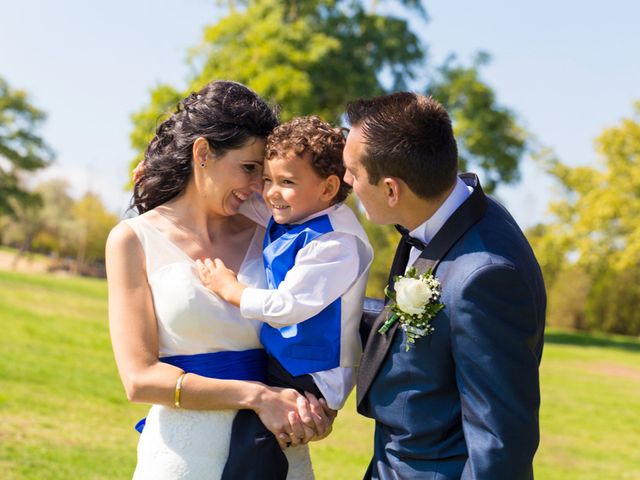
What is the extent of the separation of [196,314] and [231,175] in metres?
0.64

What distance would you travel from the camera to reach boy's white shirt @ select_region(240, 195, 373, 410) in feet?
11.2

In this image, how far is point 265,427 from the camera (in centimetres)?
352

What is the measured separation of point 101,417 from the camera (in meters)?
12.0

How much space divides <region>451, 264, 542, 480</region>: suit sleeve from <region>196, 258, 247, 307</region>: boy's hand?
3.43 ft

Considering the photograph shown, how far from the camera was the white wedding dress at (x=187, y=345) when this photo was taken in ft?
11.7

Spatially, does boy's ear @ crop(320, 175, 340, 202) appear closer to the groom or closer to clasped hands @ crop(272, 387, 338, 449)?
the groom

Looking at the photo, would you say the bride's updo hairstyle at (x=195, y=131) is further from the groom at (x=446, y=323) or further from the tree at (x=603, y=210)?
the tree at (x=603, y=210)

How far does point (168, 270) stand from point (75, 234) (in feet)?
243

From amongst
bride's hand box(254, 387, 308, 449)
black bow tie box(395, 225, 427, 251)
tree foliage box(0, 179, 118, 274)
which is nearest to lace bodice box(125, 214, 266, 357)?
bride's hand box(254, 387, 308, 449)

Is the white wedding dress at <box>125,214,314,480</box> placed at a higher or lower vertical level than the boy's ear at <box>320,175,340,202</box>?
lower

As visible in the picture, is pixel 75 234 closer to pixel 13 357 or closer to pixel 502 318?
pixel 13 357

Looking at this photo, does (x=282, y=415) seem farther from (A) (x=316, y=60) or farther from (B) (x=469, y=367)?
(A) (x=316, y=60)

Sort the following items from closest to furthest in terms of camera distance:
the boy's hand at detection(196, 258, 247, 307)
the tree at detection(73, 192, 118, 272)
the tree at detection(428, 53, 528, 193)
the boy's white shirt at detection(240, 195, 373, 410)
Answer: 1. the boy's white shirt at detection(240, 195, 373, 410)
2. the boy's hand at detection(196, 258, 247, 307)
3. the tree at detection(428, 53, 528, 193)
4. the tree at detection(73, 192, 118, 272)

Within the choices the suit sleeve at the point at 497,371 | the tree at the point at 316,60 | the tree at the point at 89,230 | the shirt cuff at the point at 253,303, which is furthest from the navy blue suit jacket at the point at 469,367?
the tree at the point at 89,230
